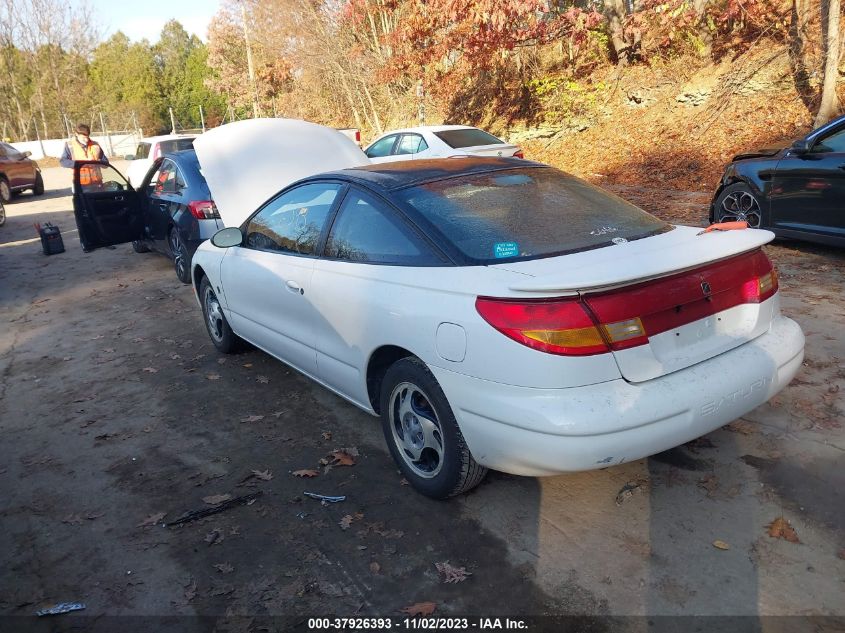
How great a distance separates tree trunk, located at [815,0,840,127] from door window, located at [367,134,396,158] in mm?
7623

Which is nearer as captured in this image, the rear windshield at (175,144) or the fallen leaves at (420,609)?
the fallen leaves at (420,609)

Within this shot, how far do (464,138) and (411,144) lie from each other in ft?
3.51

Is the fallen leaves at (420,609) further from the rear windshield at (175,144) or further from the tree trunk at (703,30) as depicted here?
the tree trunk at (703,30)

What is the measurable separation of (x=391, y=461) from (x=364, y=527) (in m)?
0.65

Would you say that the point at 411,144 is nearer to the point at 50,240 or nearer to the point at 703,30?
the point at 50,240

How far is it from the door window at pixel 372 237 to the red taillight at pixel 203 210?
430cm

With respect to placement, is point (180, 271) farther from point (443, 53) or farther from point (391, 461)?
point (443, 53)

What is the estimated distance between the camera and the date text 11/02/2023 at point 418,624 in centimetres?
256

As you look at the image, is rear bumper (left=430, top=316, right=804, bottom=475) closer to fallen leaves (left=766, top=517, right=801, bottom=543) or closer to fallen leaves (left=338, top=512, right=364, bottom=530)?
fallen leaves (left=766, top=517, right=801, bottom=543)

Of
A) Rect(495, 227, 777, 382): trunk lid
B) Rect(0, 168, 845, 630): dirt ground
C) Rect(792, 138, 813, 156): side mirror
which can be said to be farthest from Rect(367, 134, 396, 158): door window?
Rect(495, 227, 777, 382): trunk lid

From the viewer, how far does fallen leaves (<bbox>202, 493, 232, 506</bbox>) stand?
355 cm

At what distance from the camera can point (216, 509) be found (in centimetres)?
348

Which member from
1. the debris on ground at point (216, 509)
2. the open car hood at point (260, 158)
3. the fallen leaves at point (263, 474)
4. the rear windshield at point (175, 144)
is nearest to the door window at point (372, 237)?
the fallen leaves at point (263, 474)

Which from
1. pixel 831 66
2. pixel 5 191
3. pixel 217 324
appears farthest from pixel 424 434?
pixel 5 191
